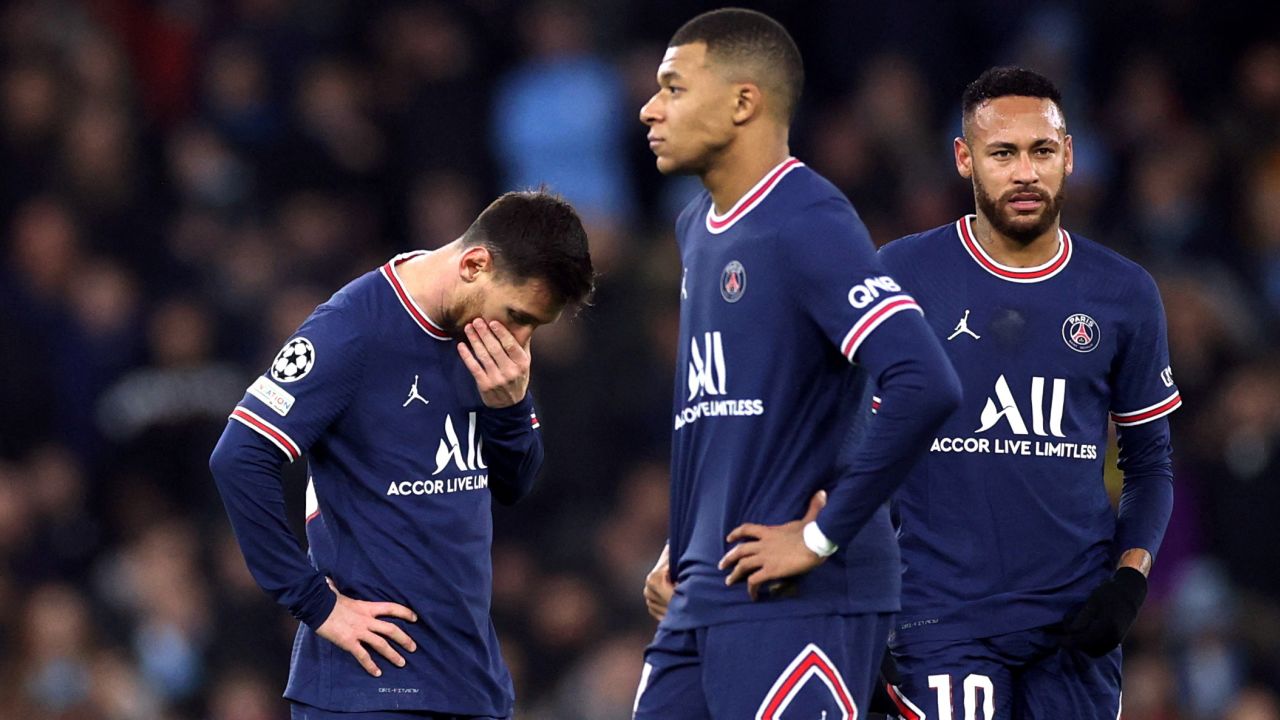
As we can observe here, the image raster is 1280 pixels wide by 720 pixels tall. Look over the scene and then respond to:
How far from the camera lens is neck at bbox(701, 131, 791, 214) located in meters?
5.05

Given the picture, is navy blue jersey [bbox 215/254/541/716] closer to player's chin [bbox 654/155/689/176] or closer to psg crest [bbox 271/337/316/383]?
psg crest [bbox 271/337/316/383]

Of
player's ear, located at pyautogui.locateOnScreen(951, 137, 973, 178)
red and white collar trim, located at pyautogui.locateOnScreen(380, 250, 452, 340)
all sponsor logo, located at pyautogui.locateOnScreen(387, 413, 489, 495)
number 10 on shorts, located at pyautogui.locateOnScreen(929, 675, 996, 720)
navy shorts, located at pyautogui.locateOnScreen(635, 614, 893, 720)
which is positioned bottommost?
number 10 on shorts, located at pyautogui.locateOnScreen(929, 675, 996, 720)

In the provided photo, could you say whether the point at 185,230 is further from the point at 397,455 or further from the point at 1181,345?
the point at 397,455

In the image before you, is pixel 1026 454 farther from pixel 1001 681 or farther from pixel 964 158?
pixel 964 158

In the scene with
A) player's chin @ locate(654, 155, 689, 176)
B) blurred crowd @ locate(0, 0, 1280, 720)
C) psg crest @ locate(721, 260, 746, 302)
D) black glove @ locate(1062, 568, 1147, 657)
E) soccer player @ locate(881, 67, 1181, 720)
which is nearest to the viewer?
psg crest @ locate(721, 260, 746, 302)

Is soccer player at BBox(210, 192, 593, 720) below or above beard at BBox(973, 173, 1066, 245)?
below

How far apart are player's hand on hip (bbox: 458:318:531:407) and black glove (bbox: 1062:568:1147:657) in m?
1.67

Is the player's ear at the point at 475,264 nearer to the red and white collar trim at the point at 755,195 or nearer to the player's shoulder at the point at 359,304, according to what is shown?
the player's shoulder at the point at 359,304

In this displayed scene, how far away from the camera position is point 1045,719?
5555mm

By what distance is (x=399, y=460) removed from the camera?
526cm

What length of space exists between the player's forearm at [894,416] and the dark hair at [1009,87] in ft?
4.31

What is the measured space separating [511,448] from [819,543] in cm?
114

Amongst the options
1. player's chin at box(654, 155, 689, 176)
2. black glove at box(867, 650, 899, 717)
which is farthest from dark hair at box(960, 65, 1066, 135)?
black glove at box(867, 650, 899, 717)

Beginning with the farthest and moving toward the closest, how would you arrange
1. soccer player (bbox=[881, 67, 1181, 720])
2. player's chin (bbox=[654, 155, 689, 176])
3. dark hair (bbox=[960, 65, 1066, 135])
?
dark hair (bbox=[960, 65, 1066, 135]) → soccer player (bbox=[881, 67, 1181, 720]) → player's chin (bbox=[654, 155, 689, 176])
